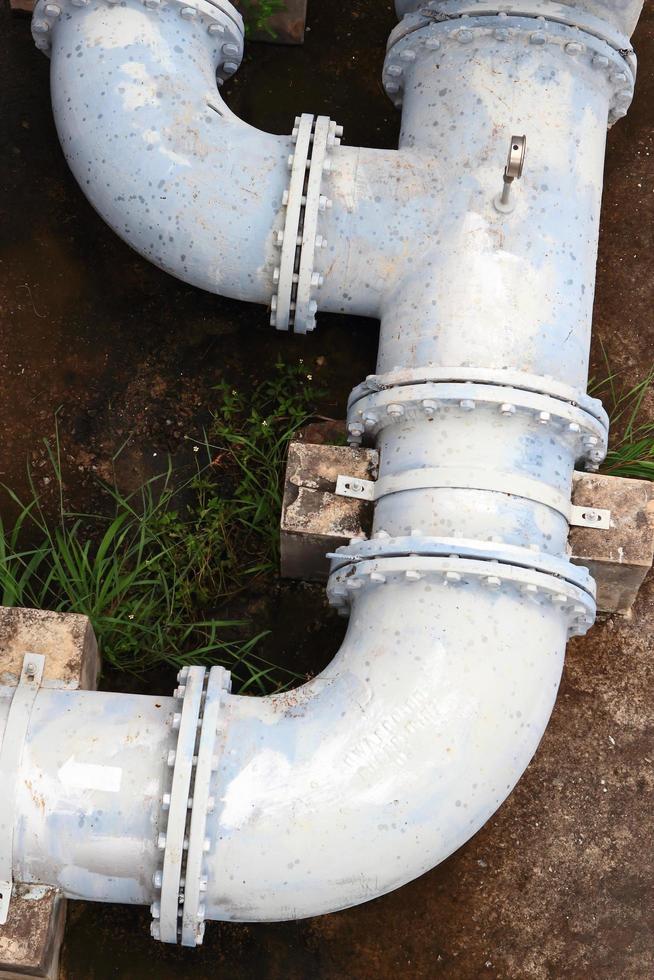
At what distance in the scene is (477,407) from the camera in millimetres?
2344

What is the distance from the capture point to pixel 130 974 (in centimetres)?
269

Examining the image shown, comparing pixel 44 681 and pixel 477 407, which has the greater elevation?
pixel 477 407

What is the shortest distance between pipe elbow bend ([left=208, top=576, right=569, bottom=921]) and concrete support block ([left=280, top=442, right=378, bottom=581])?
0.31 meters

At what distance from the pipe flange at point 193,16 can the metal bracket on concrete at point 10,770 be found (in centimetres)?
183

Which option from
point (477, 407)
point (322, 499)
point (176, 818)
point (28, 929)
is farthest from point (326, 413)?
point (28, 929)

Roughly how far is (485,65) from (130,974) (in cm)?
273

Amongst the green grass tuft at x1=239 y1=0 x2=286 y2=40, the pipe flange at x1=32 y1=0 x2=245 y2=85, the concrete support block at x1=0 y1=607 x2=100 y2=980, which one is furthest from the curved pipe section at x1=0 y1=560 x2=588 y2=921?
the green grass tuft at x1=239 y1=0 x2=286 y2=40

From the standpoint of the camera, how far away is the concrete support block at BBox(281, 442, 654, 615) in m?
2.58

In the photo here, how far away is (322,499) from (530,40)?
1.36 meters

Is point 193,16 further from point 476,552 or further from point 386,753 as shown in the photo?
point 386,753

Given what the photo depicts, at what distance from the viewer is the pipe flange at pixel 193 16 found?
8.33ft

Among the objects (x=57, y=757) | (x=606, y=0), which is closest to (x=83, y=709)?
(x=57, y=757)

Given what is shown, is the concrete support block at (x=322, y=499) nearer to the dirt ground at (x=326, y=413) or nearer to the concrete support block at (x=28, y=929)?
the dirt ground at (x=326, y=413)

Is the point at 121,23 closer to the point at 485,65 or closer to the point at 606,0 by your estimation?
the point at 485,65
